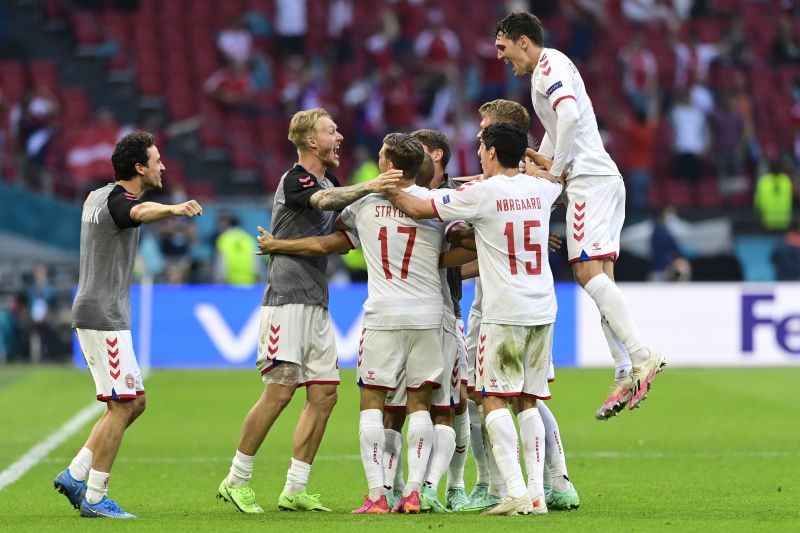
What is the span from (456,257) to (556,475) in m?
1.47

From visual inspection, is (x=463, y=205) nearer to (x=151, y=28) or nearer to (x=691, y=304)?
(x=691, y=304)

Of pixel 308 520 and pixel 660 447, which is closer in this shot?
pixel 308 520

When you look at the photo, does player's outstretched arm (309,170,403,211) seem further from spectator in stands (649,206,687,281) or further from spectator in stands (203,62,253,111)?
spectator in stands (203,62,253,111)

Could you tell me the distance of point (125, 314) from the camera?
8.77 meters

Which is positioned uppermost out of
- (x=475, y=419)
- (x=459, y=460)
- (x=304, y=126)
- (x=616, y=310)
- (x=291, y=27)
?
(x=291, y=27)

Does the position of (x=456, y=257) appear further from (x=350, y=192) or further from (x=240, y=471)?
(x=240, y=471)

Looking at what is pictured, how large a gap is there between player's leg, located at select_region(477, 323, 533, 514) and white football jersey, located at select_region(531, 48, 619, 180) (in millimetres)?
1256

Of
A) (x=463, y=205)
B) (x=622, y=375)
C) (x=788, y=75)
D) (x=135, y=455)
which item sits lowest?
(x=135, y=455)

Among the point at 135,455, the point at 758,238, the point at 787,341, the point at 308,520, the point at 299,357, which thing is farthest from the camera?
the point at 758,238

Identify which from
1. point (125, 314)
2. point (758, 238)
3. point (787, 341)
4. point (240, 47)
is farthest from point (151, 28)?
point (125, 314)

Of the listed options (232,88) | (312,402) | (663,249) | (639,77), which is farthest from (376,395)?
(639,77)

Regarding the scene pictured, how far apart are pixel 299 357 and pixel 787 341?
12.7 metres

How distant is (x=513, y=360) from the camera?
8.41 metres

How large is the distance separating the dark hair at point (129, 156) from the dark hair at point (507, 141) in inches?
79.6
